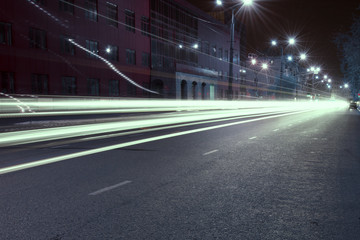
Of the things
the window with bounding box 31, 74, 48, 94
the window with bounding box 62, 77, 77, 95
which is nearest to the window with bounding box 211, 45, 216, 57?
the window with bounding box 62, 77, 77, 95

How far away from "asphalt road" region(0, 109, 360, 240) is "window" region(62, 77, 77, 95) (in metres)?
19.7

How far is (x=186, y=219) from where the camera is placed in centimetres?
394

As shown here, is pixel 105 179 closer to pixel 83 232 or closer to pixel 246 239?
pixel 83 232

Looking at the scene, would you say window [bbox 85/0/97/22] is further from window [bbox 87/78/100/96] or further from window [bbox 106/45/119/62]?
window [bbox 87/78/100/96]

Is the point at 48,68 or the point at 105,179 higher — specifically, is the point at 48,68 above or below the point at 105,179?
above

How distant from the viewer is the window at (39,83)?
2527 centimetres

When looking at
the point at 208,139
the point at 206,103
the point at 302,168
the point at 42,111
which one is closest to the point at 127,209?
the point at 302,168

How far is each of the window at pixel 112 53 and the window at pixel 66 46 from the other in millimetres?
4355

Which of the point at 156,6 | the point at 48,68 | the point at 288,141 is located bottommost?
the point at 288,141

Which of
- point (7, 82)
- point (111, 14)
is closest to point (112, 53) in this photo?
point (111, 14)

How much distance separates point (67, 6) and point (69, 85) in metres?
6.36

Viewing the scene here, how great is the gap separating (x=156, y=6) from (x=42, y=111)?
22.0 meters

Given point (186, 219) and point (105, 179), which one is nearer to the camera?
point (186, 219)

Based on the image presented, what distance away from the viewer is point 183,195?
194 inches
